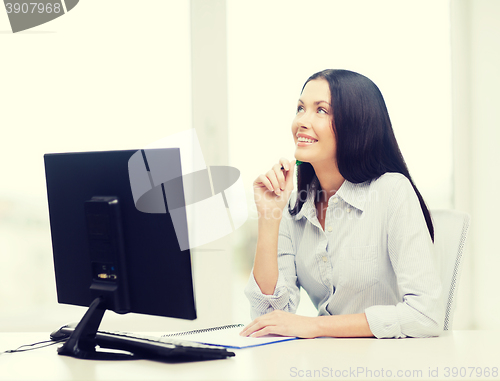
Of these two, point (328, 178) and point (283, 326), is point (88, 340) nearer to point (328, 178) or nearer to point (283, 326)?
point (283, 326)

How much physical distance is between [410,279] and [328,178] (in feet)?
1.55

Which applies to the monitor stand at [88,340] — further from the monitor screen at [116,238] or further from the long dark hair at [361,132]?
the long dark hair at [361,132]

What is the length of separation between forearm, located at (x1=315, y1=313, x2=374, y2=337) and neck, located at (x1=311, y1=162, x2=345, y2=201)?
534 mm

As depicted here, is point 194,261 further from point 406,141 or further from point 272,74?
point 406,141

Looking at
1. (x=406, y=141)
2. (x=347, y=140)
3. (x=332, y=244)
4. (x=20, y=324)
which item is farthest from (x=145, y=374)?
(x=406, y=141)

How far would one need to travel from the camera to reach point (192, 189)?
2.68 m

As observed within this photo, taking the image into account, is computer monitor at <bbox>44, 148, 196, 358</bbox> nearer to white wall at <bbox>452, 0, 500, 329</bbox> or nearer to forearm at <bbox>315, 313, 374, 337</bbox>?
forearm at <bbox>315, 313, 374, 337</bbox>

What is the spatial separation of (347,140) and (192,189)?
1.48m

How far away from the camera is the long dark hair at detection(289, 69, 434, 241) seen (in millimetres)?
1357

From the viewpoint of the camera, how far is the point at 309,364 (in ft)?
2.66
